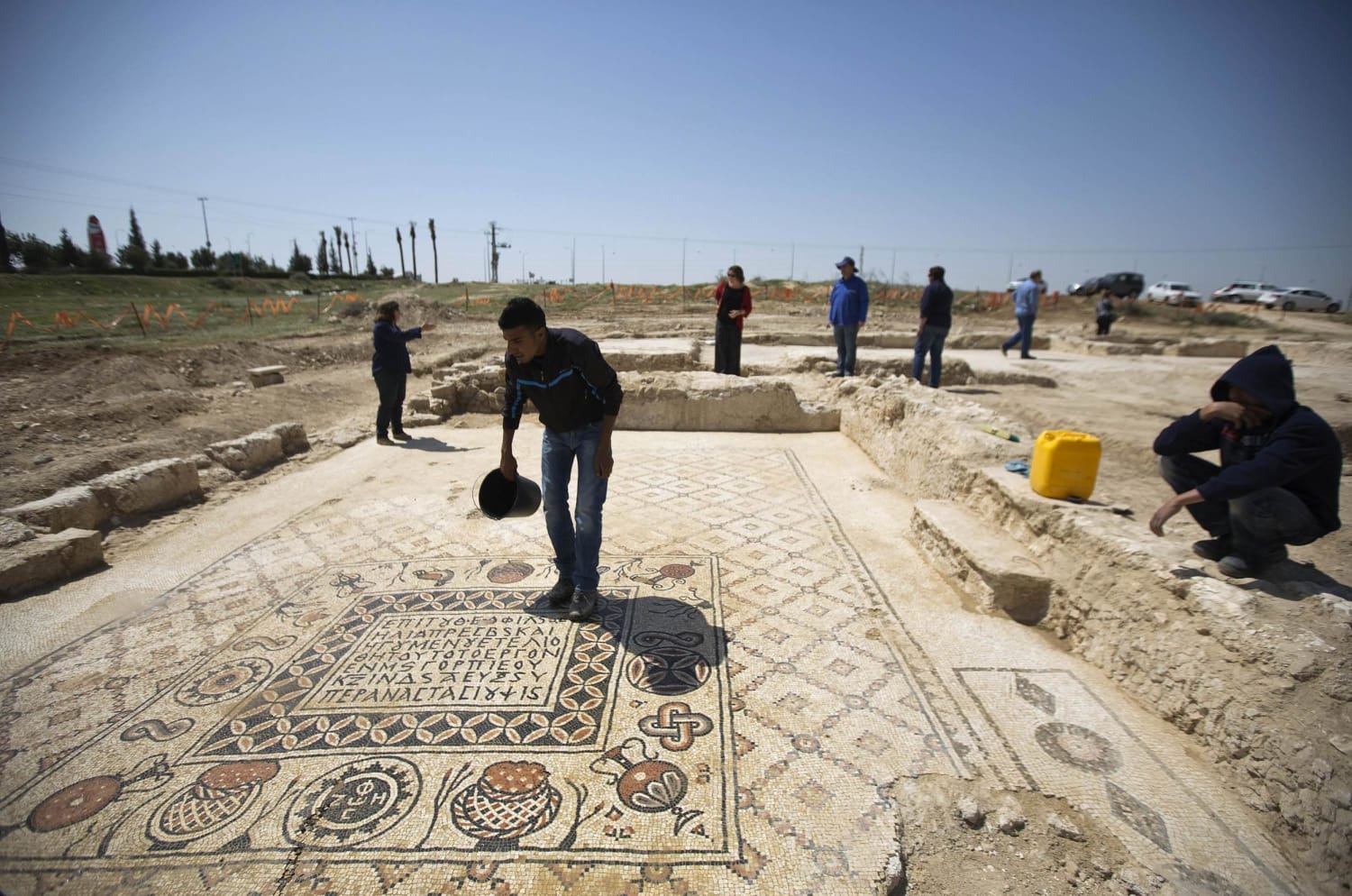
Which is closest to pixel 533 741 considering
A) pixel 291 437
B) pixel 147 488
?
pixel 147 488

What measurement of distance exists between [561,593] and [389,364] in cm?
402

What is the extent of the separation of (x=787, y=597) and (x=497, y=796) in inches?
65.2

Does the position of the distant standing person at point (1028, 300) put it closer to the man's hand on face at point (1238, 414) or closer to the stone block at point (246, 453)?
the man's hand on face at point (1238, 414)

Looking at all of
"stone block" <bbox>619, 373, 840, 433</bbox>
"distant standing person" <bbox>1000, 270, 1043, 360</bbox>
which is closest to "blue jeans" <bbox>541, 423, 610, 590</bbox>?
"stone block" <bbox>619, 373, 840, 433</bbox>

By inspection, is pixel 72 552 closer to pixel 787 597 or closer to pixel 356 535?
pixel 356 535

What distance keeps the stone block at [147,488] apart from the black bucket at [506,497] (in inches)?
124

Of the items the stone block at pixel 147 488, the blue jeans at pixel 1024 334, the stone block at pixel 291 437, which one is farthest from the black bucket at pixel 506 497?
the blue jeans at pixel 1024 334

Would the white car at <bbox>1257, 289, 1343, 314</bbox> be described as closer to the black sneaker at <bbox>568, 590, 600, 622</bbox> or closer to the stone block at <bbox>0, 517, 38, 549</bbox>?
the black sneaker at <bbox>568, 590, 600, 622</bbox>

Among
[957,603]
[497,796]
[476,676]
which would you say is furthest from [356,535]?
[957,603]

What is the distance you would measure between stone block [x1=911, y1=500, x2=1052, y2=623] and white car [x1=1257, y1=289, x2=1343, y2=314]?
26.8 m

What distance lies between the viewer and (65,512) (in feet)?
12.6

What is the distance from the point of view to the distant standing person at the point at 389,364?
5.93 meters

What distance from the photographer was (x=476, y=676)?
2.47m

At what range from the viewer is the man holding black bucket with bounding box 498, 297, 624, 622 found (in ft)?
8.32
